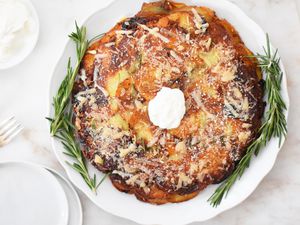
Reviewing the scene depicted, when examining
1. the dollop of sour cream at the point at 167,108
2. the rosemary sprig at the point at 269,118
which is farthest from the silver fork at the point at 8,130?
the rosemary sprig at the point at 269,118

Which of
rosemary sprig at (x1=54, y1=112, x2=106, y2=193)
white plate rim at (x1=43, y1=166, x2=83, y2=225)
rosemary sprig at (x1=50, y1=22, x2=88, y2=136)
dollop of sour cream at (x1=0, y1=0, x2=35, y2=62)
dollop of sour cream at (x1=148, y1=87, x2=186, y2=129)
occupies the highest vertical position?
dollop of sour cream at (x1=0, y1=0, x2=35, y2=62)

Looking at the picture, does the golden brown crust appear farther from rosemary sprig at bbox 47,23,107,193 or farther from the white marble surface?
the white marble surface

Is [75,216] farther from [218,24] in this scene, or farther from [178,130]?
[218,24]

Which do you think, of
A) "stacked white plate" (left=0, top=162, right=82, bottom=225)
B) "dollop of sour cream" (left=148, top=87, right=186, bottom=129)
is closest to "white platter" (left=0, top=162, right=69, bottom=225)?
"stacked white plate" (left=0, top=162, right=82, bottom=225)

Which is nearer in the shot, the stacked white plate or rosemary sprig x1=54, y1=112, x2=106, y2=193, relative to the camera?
rosemary sprig x1=54, y1=112, x2=106, y2=193

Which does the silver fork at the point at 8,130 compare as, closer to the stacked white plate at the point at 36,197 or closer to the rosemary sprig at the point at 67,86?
the stacked white plate at the point at 36,197

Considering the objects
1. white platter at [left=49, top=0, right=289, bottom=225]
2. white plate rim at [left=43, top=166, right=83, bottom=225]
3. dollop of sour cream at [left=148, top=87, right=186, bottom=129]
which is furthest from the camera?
white plate rim at [left=43, top=166, right=83, bottom=225]

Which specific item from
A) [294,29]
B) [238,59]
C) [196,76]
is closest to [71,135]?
[196,76]
